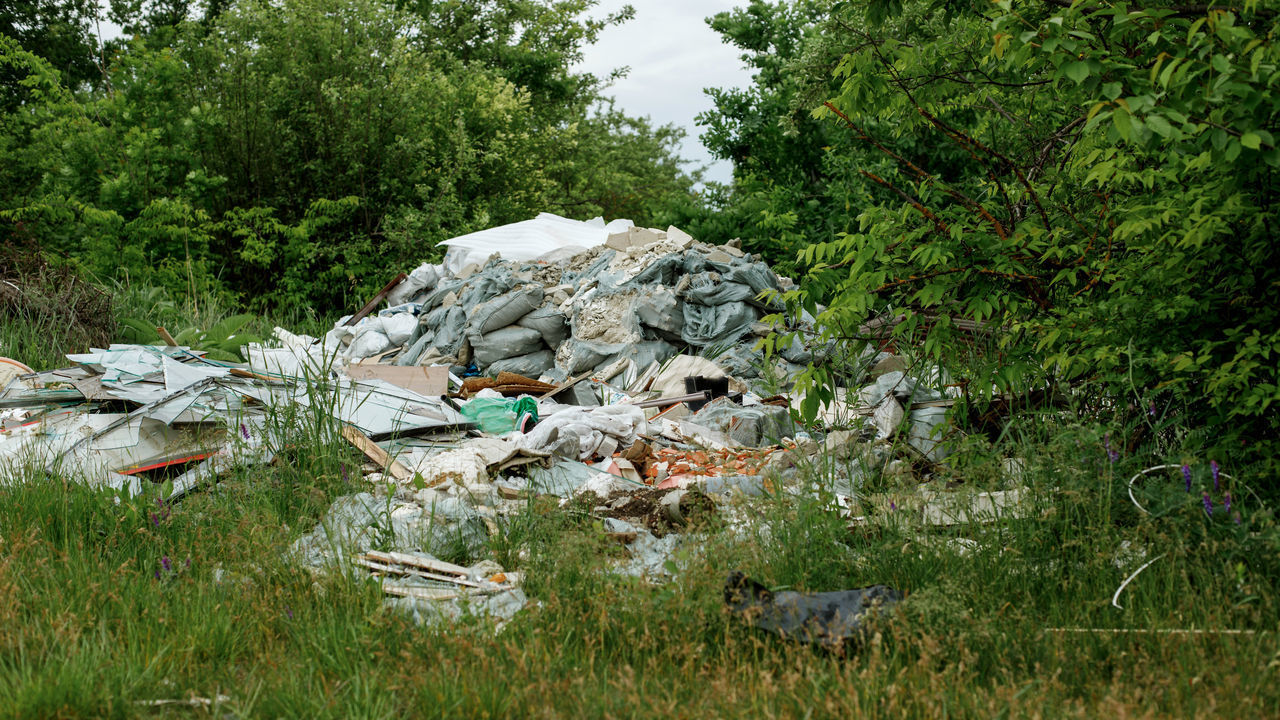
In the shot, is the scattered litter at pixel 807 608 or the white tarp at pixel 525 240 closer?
the scattered litter at pixel 807 608

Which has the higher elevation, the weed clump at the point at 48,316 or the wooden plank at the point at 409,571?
the weed clump at the point at 48,316

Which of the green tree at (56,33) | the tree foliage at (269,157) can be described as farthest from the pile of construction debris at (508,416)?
the green tree at (56,33)

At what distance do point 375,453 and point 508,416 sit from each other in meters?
1.44

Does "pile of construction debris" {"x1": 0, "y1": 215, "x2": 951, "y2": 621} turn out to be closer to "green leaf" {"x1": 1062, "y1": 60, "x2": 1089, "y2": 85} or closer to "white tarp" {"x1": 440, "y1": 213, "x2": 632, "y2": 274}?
"white tarp" {"x1": 440, "y1": 213, "x2": 632, "y2": 274}

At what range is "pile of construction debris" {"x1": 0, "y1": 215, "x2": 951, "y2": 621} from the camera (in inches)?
148

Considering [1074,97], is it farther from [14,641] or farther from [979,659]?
[14,641]

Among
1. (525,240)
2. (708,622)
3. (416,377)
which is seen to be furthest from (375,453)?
(525,240)

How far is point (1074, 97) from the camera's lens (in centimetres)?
353

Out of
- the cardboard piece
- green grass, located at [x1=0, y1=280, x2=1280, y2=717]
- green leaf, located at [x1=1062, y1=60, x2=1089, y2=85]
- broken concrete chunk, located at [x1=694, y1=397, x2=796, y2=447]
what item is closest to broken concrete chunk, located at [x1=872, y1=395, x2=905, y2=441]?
broken concrete chunk, located at [x1=694, y1=397, x2=796, y2=447]

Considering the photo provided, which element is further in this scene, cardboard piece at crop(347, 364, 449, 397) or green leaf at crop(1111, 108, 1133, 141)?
cardboard piece at crop(347, 364, 449, 397)

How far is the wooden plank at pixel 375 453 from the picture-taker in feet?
15.3

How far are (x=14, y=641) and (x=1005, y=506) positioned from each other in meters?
3.24

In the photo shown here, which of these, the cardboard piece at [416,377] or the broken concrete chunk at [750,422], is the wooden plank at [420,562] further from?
the cardboard piece at [416,377]

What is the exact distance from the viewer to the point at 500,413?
6.31 meters
